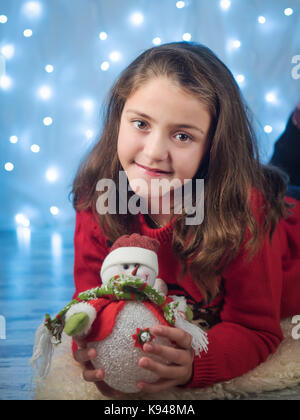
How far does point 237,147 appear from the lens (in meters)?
0.77

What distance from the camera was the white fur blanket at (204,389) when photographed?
67 cm

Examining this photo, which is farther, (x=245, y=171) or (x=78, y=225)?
(x=78, y=225)

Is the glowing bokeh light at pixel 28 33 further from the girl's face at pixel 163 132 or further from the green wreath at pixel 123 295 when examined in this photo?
the green wreath at pixel 123 295

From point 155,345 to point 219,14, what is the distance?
1448 millimetres

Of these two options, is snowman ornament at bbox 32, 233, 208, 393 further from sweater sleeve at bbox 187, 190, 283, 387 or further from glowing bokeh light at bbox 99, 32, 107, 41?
glowing bokeh light at bbox 99, 32, 107, 41

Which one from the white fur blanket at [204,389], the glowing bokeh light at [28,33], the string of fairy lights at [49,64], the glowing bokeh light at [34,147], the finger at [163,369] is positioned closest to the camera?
the finger at [163,369]

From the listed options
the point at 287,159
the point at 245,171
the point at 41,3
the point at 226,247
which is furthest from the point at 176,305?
the point at 41,3

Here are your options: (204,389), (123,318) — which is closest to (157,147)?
(123,318)

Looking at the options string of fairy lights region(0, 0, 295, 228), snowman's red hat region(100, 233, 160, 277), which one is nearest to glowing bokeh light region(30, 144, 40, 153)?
string of fairy lights region(0, 0, 295, 228)

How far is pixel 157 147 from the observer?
67 centimetres

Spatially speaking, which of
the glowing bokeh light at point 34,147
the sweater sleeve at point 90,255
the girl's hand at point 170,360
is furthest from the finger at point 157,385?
the glowing bokeh light at point 34,147

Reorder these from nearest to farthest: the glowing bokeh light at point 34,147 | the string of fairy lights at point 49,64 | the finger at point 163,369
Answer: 1. the finger at point 163,369
2. the string of fairy lights at point 49,64
3. the glowing bokeh light at point 34,147
